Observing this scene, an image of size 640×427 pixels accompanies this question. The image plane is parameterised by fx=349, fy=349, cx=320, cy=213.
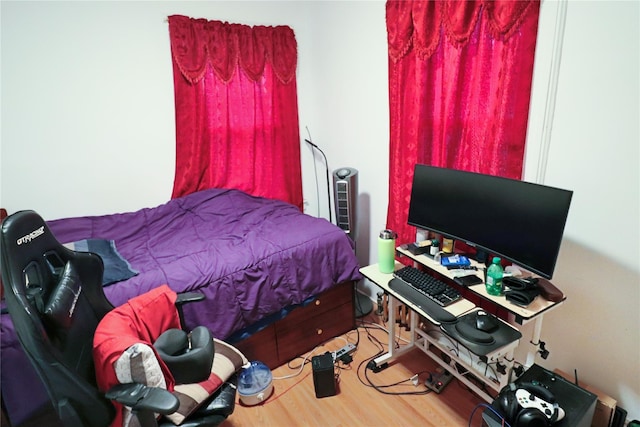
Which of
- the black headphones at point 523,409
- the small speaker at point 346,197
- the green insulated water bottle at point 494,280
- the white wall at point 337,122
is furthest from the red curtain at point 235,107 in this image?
the black headphones at point 523,409

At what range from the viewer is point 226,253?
2.00 m

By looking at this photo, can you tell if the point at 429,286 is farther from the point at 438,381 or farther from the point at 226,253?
the point at 226,253

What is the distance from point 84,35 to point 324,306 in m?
2.46

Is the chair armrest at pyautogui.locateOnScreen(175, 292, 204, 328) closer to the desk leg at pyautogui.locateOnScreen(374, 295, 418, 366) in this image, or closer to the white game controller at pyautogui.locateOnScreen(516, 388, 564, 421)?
the desk leg at pyautogui.locateOnScreen(374, 295, 418, 366)

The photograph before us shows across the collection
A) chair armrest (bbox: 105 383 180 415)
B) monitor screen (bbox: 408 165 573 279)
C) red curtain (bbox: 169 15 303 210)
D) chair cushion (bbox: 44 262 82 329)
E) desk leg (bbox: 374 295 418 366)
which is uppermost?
red curtain (bbox: 169 15 303 210)

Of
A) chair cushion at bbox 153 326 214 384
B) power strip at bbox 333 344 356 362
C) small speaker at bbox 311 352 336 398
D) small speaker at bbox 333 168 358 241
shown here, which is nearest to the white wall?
small speaker at bbox 333 168 358 241

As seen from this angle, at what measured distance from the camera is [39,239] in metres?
1.18

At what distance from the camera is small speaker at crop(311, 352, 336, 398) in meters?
1.87

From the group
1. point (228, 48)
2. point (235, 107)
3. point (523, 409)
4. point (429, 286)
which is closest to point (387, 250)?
point (429, 286)

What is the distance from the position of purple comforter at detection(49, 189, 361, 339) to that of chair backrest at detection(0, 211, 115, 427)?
0.39 meters

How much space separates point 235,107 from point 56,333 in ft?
7.35

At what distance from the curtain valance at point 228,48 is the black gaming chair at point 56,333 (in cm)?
192

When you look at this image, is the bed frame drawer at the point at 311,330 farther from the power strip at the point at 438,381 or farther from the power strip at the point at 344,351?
the power strip at the point at 438,381

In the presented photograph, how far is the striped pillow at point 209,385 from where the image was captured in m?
1.29
